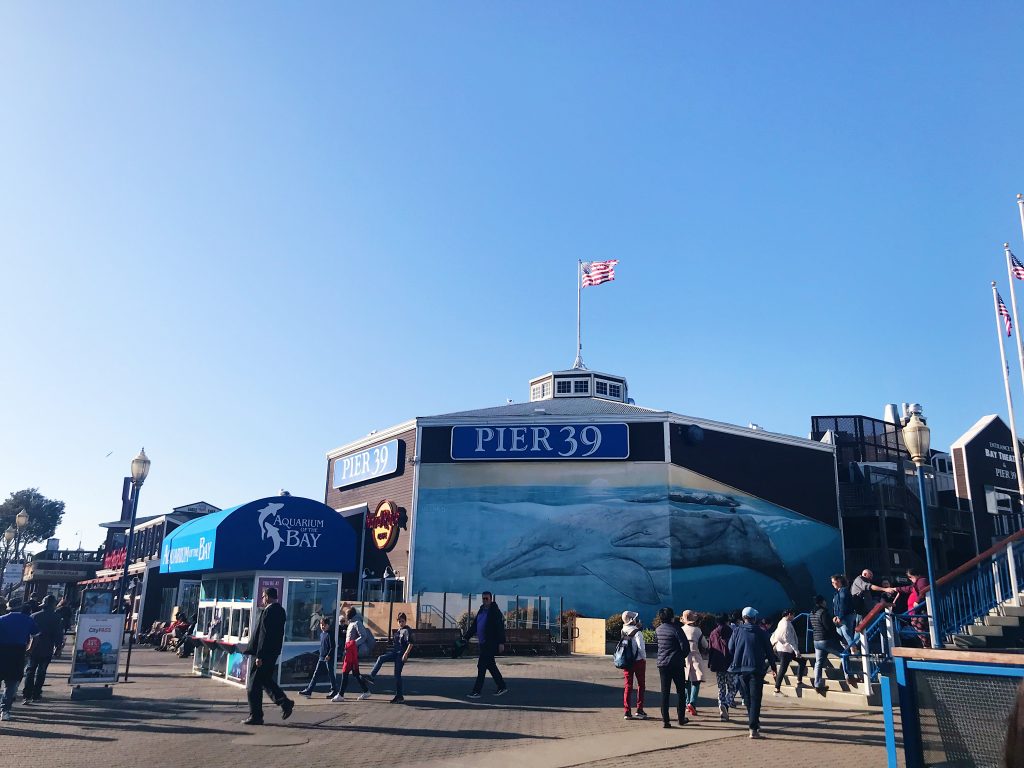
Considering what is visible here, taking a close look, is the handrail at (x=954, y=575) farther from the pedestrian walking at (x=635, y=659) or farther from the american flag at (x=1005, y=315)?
the american flag at (x=1005, y=315)

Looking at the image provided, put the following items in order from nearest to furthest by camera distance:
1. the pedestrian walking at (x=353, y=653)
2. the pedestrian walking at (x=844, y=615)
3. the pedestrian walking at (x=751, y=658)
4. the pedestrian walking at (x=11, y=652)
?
the pedestrian walking at (x=751, y=658)
the pedestrian walking at (x=11, y=652)
the pedestrian walking at (x=353, y=653)
the pedestrian walking at (x=844, y=615)

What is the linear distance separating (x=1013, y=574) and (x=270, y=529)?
1441cm

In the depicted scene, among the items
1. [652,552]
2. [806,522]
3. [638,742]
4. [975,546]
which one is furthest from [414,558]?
[975,546]

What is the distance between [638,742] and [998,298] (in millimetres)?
27293

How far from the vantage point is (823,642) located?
48.0 feet

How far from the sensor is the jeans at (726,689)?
13.0 m

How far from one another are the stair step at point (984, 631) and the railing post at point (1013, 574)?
0.96 m

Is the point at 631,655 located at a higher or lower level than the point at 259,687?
Answer: higher

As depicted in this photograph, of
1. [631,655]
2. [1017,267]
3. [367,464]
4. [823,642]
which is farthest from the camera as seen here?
[367,464]

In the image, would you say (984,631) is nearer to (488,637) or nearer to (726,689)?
(726,689)

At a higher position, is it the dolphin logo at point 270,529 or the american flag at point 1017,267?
the american flag at point 1017,267

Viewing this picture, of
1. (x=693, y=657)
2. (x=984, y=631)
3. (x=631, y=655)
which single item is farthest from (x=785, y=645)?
(x=631, y=655)

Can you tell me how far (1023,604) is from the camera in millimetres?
15805

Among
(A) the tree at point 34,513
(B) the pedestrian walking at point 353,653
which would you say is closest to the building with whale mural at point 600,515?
(B) the pedestrian walking at point 353,653
